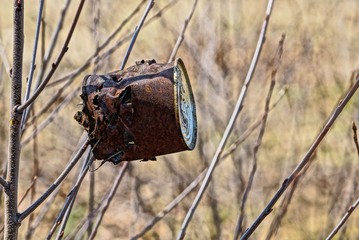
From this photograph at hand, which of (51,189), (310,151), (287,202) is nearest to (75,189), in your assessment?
(51,189)

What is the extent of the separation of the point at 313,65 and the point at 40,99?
Result: 1.90m

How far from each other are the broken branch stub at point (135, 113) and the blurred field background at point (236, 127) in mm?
2801

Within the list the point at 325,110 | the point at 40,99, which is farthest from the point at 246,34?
the point at 40,99

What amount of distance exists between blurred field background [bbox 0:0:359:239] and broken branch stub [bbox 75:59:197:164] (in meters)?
2.80

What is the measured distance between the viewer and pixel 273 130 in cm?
575

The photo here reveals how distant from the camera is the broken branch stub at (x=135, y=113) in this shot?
1490mm

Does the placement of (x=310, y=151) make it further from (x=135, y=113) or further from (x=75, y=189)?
(x=75, y=189)

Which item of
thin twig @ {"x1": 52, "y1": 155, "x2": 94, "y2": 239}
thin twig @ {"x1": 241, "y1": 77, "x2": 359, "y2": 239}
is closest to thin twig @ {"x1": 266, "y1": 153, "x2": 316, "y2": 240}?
thin twig @ {"x1": 241, "y1": 77, "x2": 359, "y2": 239}

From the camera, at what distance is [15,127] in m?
1.55

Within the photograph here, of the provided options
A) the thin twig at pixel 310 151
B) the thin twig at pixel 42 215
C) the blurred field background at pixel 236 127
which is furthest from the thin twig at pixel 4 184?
the blurred field background at pixel 236 127

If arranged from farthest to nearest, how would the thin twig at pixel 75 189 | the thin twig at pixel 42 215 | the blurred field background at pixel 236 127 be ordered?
1. the blurred field background at pixel 236 127
2. the thin twig at pixel 42 215
3. the thin twig at pixel 75 189

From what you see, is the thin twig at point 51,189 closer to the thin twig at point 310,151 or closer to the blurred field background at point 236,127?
the thin twig at point 310,151

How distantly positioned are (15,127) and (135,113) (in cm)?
25

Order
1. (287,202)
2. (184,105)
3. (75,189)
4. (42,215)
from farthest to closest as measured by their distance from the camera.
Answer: (42,215) < (287,202) < (75,189) < (184,105)
